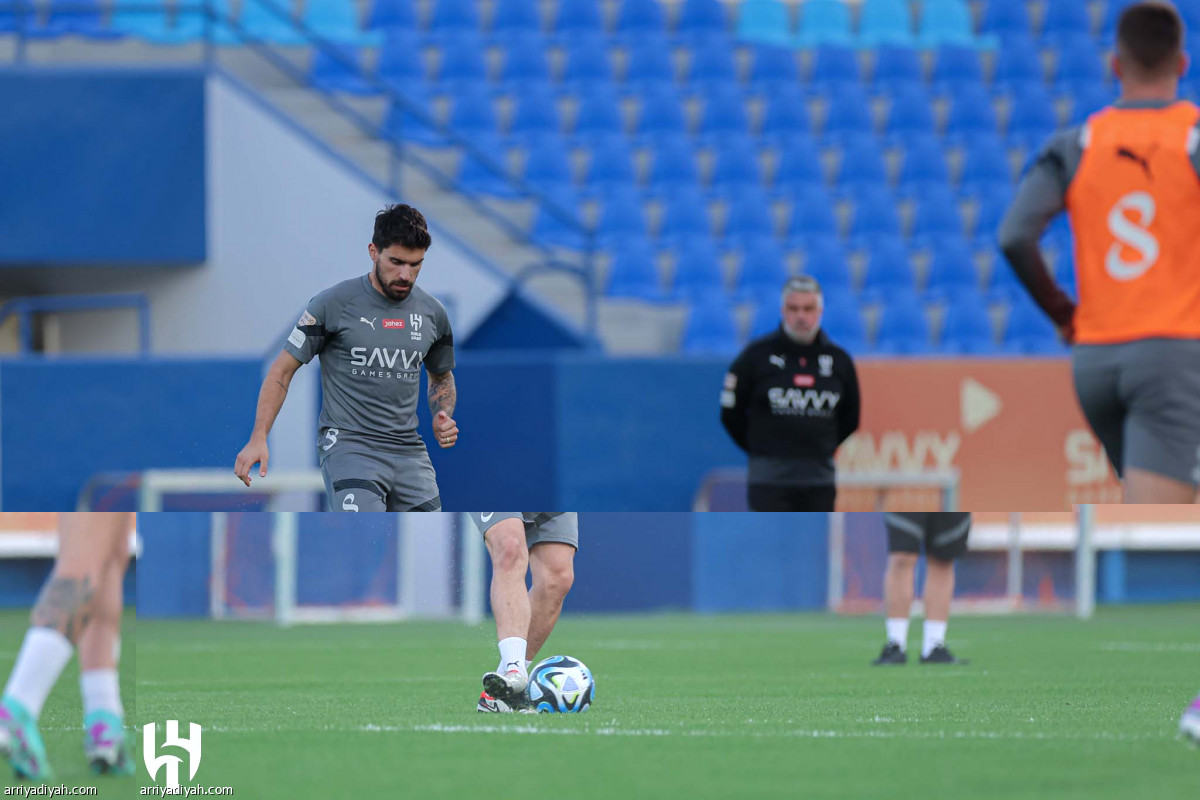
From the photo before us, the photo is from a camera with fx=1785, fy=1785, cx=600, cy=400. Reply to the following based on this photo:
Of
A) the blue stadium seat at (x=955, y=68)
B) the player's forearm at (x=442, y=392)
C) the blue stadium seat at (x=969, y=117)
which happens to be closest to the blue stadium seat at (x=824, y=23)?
the blue stadium seat at (x=955, y=68)

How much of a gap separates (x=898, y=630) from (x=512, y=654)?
90cm

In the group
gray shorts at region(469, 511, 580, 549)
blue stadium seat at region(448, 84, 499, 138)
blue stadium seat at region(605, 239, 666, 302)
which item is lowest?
gray shorts at region(469, 511, 580, 549)

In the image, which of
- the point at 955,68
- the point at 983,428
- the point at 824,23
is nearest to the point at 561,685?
the point at 983,428

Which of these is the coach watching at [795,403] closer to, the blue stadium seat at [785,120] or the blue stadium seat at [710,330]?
the blue stadium seat at [710,330]

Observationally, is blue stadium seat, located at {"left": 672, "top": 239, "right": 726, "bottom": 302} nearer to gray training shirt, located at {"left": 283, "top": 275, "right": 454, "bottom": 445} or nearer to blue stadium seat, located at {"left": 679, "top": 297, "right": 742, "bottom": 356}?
blue stadium seat, located at {"left": 679, "top": 297, "right": 742, "bottom": 356}

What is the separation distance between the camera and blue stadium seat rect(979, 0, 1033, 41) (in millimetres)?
15469

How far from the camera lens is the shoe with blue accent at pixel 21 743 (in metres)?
3.24

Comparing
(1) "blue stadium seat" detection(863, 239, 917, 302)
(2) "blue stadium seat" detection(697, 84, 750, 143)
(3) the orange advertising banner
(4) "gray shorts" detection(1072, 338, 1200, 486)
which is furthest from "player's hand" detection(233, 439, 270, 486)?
(2) "blue stadium seat" detection(697, 84, 750, 143)

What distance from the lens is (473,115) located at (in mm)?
13664

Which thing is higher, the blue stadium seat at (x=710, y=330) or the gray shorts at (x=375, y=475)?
the blue stadium seat at (x=710, y=330)

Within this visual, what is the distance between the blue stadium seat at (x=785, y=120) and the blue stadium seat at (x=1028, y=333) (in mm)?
2442

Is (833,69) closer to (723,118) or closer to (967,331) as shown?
(723,118)

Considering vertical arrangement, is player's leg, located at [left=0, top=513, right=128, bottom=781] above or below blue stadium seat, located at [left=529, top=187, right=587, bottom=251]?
below

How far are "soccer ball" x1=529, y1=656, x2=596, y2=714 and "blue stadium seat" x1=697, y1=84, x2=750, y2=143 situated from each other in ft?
35.5
